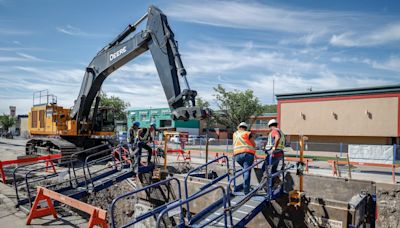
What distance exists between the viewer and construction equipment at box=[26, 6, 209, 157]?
32.9ft

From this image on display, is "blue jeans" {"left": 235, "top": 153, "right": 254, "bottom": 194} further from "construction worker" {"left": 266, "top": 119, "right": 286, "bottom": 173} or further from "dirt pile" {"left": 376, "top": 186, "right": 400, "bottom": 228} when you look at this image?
"dirt pile" {"left": 376, "top": 186, "right": 400, "bottom": 228}

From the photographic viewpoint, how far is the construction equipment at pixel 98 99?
10.0 meters

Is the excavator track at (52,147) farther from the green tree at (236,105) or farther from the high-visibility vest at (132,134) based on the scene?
the green tree at (236,105)

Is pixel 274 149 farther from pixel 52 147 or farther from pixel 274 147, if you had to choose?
pixel 52 147

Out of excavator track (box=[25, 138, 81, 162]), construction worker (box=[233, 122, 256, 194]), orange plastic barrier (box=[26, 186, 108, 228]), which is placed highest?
construction worker (box=[233, 122, 256, 194])

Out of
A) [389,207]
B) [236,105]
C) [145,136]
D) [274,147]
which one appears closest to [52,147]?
[145,136]

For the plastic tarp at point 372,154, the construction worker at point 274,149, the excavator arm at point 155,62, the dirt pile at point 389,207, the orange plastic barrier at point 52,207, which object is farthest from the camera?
the plastic tarp at point 372,154

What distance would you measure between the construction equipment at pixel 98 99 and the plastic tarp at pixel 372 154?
12626 millimetres

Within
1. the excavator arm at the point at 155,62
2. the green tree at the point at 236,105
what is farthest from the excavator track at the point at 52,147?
the green tree at the point at 236,105

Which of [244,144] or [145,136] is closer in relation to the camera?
[244,144]

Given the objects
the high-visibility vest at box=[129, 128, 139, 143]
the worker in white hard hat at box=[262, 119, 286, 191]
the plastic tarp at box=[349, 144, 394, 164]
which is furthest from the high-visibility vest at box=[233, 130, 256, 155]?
the plastic tarp at box=[349, 144, 394, 164]

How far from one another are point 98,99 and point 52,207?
29.0 feet

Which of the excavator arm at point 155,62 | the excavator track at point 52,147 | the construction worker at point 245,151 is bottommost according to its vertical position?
the excavator track at point 52,147

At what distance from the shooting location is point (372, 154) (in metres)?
17.5
